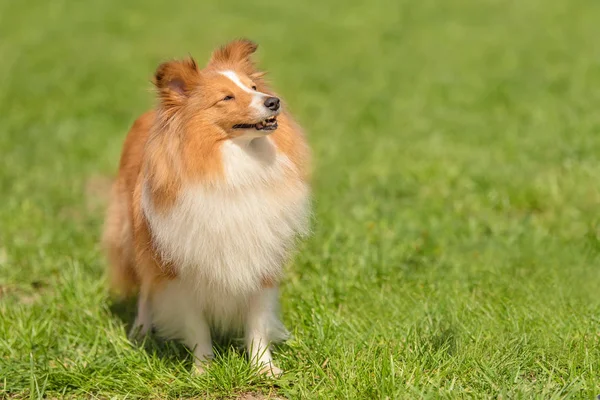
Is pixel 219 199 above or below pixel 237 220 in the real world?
above

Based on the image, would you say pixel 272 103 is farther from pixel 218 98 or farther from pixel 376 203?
pixel 376 203

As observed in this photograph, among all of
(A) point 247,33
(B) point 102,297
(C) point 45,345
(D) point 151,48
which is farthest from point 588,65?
(C) point 45,345

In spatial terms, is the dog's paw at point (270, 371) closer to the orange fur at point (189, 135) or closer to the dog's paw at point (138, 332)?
the orange fur at point (189, 135)

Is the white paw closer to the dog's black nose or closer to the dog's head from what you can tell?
the dog's head

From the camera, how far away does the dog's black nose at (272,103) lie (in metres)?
3.85

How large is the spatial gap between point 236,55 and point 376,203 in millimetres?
2714

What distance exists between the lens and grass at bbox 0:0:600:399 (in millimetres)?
4238

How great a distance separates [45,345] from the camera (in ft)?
15.4

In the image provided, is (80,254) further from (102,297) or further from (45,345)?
(45,345)

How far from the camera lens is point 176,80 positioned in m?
4.02

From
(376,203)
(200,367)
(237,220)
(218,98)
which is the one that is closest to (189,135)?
(218,98)

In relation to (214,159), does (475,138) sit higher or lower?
lower

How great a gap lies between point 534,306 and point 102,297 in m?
2.79

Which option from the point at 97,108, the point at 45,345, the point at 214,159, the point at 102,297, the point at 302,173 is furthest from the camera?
the point at 97,108
